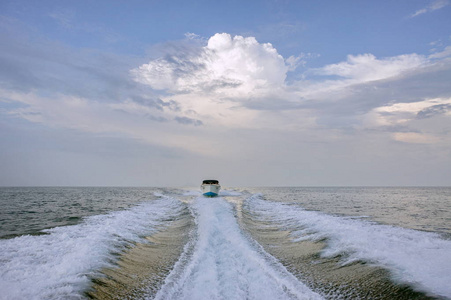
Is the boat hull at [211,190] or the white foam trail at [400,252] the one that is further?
the boat hull at [211,190]

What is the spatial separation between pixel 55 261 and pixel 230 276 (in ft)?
18.4

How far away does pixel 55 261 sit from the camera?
870cm

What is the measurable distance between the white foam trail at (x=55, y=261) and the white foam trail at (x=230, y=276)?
237 centimetres

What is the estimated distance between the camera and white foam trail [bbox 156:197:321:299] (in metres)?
7.20

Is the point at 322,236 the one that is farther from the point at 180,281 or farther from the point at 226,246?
the point at 180,281

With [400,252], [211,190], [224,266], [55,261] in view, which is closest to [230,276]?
[224,266]

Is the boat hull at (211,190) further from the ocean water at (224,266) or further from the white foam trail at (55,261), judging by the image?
the white foam trail at (55,261)

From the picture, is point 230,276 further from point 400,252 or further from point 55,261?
point 400,252

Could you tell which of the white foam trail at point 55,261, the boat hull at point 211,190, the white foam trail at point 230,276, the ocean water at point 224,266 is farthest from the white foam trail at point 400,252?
the boat hull at point 211,190

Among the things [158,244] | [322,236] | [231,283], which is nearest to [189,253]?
[158,244]

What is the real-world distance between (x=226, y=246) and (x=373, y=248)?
6013 millimetres

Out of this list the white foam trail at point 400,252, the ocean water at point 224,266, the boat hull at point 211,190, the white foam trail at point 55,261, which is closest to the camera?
the white foam trail at point 55,261

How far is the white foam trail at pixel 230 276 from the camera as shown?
720 cm

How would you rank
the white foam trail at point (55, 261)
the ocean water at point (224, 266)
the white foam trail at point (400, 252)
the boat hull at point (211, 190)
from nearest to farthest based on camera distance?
1. the white foam trail at point (55, 261)
2. the ocean water at point (224, 266)
3. the white foam trail at point (400, 252)
4. the boat hull at point (211, 190)
